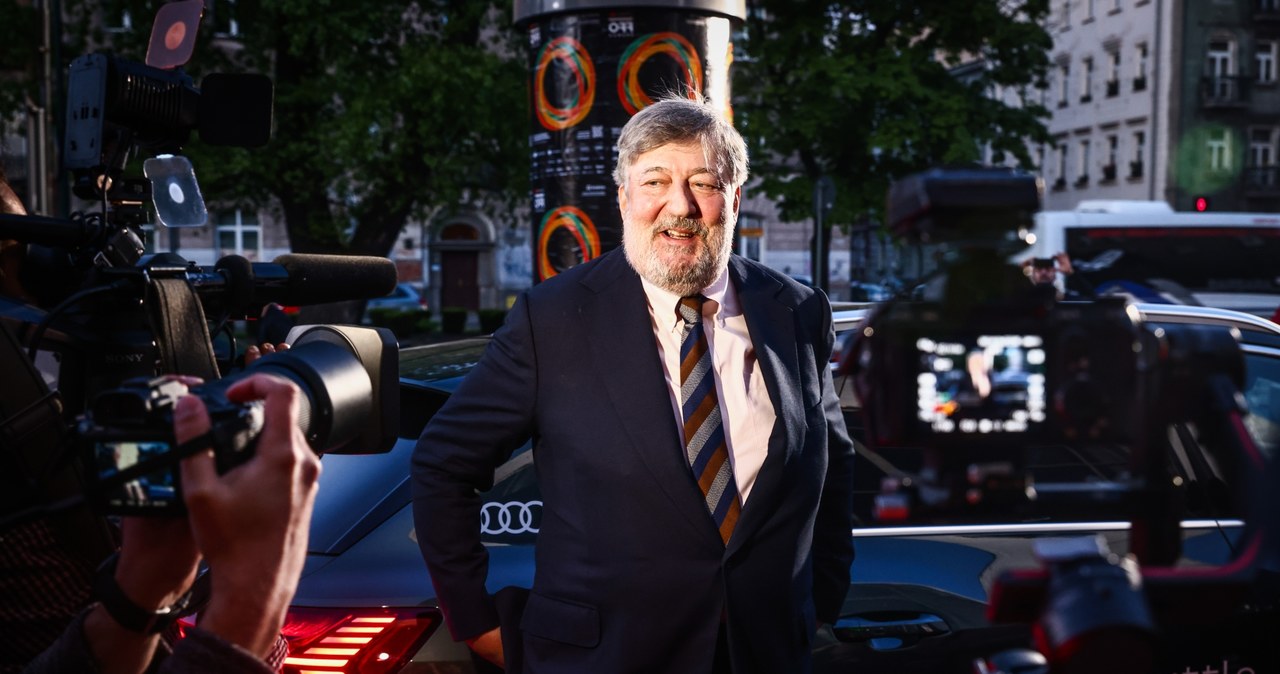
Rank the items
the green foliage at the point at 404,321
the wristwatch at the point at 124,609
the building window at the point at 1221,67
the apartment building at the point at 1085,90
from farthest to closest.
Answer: the building window at the point at 1221,67, the green foliage at the point at 404,321, the apartment building at the point at 1085,90, the wristwatch at the point at 124,609

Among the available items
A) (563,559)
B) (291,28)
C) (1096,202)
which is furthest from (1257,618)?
(291,28)

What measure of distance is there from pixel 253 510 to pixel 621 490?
3.79 feet

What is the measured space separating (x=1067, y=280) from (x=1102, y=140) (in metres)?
2.03

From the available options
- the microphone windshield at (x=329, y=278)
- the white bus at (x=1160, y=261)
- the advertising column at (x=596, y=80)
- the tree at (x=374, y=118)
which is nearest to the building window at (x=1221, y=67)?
the tree at (x=374, y=118)

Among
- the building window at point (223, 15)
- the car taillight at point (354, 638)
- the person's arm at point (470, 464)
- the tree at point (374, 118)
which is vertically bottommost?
the car taillight at point (354, 638)

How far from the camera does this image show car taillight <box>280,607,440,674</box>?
2.59 meters

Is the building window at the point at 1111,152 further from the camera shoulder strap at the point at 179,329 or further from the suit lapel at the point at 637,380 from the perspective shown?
the camera shoulder strap at the point at 179,329

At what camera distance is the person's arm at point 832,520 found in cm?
254

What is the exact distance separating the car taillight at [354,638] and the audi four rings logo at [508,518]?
0.26 metres

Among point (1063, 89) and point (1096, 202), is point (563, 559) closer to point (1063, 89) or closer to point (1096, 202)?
point (1063, 89)

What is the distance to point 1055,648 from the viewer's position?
86cm

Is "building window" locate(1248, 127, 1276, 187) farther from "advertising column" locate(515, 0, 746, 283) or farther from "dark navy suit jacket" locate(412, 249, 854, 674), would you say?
"dark navy suit jacket" locate(412, 249, 854, 674)

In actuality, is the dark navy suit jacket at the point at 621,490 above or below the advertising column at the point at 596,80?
below

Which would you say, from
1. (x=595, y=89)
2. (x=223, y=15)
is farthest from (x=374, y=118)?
(x=595, y=89)
